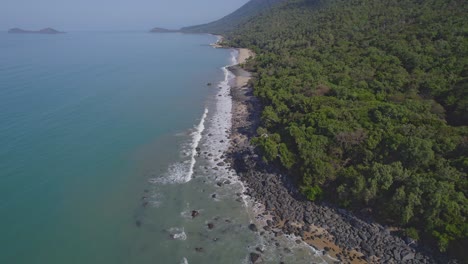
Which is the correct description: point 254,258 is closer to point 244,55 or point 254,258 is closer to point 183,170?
point 183,170

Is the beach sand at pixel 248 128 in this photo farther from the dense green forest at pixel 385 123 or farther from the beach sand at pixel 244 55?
the beach sand at pixel 244 55

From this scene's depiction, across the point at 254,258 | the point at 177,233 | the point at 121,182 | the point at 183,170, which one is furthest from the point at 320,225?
the point at 121,182

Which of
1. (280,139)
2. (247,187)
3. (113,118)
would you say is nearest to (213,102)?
(113,118)

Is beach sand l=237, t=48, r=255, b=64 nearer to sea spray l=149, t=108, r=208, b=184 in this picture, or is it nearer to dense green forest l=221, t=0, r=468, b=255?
dense green forest l=221, t=0, r=468, b=255

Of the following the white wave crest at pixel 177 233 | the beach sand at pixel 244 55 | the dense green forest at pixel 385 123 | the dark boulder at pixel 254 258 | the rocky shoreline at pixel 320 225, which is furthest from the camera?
the beach sand at pixel 244 55

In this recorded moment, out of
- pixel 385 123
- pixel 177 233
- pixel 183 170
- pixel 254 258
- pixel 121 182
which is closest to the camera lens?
pixel 254 258

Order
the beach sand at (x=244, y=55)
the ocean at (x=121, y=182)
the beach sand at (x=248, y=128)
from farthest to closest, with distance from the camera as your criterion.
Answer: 1. the beach sand at (x=244, y=55)
2. the ocean at (x=121, y=182)
3. the beach sand at (x=248, y=128)

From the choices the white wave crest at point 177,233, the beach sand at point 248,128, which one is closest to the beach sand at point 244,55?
the beach sand at point 248,128
